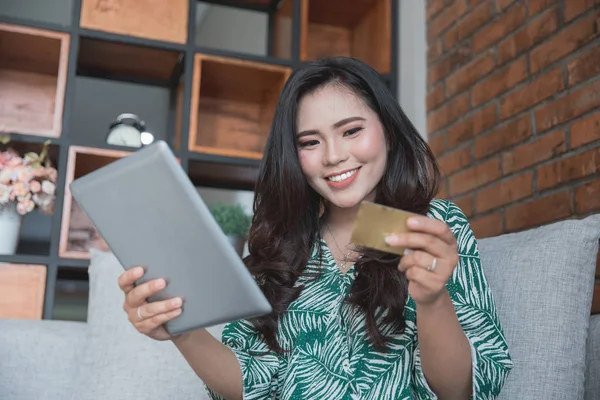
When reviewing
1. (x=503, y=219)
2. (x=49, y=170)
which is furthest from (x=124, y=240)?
(x=49, y=170)

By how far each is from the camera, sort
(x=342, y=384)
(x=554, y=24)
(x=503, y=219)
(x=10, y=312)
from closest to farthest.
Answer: (x=342, y=384), (x=554, y=24), (x=503, y=219), (x=10, y=312)

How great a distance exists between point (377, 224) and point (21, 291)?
1804 millimetres

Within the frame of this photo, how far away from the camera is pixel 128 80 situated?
9.13 feet

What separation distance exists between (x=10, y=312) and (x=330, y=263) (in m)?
1.42

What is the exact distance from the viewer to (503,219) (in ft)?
6.09

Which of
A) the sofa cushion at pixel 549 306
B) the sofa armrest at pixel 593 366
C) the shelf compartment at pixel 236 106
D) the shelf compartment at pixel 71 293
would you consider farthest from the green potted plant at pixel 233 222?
the sofa armrest at pixel 593 366

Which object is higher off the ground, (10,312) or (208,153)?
(208,153)

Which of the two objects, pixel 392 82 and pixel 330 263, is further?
pixel 392 82

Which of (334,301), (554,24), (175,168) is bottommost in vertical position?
(334,301)

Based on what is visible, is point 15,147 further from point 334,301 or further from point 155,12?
point 334,301

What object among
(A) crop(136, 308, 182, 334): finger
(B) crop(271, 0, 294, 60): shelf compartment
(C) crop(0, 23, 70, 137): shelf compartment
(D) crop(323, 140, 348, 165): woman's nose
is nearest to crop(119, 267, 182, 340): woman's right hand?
(A) crop(136, 308, 182, 334): finger

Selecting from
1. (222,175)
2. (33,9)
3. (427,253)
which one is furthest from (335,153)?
(33,9)

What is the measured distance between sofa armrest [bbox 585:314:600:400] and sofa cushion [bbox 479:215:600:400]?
4cm

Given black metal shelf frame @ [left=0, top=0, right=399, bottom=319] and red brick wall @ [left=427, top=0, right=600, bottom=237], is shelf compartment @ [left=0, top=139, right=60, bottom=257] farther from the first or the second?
red brick wall @ [left=427, top=0, right=600, bottom=237]
